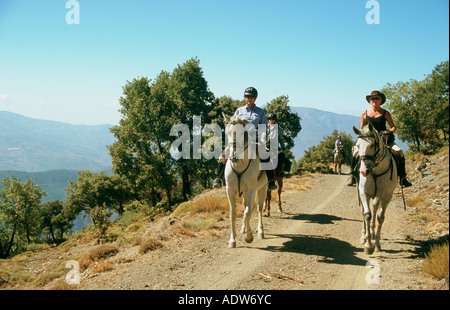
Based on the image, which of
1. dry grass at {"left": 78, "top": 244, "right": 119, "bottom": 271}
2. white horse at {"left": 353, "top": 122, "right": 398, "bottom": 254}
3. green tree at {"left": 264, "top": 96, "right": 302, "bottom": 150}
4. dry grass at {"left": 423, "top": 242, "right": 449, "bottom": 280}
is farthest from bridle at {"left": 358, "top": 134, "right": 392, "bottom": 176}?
green tree at {"left": 264, "top": 96, "right": 302, "bottom": 150}

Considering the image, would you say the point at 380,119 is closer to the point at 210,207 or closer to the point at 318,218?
the point at 318,218

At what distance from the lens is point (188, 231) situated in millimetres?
10422

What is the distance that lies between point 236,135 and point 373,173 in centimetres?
394

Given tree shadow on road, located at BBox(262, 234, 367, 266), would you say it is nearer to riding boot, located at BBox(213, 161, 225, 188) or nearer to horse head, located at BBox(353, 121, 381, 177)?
horse head, located at BBox(353, 121, 381, 177)

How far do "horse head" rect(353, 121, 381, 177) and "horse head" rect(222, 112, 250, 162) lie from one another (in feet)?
9.50

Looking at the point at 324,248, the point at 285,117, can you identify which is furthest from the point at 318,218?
the point at 285,117

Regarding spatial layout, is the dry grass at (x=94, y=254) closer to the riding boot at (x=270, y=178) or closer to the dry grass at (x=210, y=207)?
the dry grass at (x=210, y=207)

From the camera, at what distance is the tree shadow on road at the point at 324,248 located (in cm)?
713

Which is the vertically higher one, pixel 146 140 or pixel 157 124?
pixel 157 124

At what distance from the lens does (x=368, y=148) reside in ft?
22.4

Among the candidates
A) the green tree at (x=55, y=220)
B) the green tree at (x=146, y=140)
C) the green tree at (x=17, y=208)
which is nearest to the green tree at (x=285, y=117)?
the green tree at (x=146, y=140)

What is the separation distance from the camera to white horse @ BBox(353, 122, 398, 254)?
687cm
